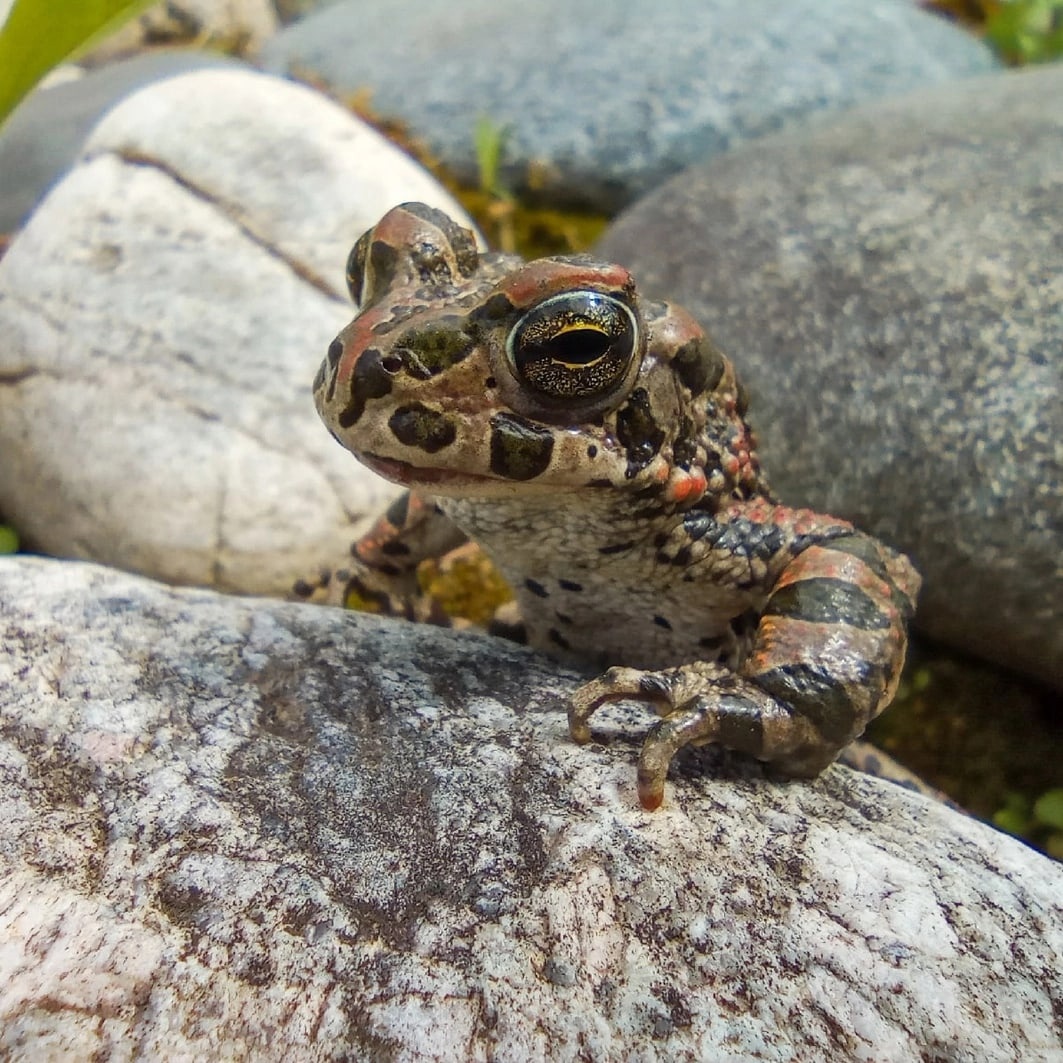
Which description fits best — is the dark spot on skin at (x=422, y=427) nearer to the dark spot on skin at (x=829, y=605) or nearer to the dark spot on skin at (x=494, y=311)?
the dark spot on skin at (x=494, y=311)

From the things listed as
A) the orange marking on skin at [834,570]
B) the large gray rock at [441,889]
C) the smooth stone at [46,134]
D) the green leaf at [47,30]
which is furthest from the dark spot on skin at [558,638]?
the smooth stone at [46,134]

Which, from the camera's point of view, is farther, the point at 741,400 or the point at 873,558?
the point at 741,400

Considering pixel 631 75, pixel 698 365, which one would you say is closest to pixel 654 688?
pixel 698 365

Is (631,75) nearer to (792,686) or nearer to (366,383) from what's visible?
(366,383)

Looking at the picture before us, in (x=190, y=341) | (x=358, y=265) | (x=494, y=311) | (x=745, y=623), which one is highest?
(x=494, y=311)

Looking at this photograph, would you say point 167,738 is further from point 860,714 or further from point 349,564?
point 860,714

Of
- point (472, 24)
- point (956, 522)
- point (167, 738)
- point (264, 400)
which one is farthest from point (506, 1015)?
point (472, 24)
